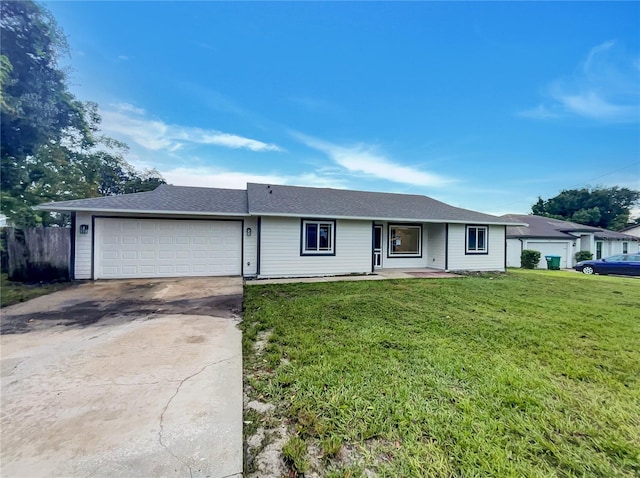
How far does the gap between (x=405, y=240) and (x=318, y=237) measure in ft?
15.7

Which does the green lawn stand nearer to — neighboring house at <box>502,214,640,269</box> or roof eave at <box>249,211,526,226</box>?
roof eave at <box>249,211,526,226</box>

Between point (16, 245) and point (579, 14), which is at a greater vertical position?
point (579, 14)

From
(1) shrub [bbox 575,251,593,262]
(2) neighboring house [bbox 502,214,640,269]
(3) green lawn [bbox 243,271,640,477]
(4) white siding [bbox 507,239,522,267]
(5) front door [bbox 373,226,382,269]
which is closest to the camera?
(3) green lawn [bbox 243,271,640,477]

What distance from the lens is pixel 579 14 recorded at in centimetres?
936

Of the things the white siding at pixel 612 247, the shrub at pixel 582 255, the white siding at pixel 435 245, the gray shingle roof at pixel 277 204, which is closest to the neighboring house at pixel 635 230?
the white siding at pixel 612 247

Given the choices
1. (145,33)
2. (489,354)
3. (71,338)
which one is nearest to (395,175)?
(145,33)

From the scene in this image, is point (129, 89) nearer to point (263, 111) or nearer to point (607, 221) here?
point (263, 111)

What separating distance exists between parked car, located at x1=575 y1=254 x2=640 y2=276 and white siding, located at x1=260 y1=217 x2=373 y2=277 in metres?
13.3

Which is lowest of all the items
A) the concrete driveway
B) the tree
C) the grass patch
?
the concrete driveway

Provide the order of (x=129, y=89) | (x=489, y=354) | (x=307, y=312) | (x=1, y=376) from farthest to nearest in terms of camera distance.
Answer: (x=129, y=89)
(x=307, y=312)
(x=489, y=354)
(x=1, y=376)

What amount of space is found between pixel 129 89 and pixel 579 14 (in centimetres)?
1769

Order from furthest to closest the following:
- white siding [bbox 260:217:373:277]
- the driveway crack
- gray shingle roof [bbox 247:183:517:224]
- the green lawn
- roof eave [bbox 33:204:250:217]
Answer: gray shingle roof [bbox 247:183:517:224] → white siding [bbox 260:217:373:277] → roof eave [bbox 33:204:250:217] → the green lawn → the driveway crack

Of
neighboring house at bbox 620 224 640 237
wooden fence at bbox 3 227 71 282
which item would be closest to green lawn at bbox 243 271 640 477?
wooden fence at bbox 3 227 71 282

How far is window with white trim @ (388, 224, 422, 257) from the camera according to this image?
12406 mm
